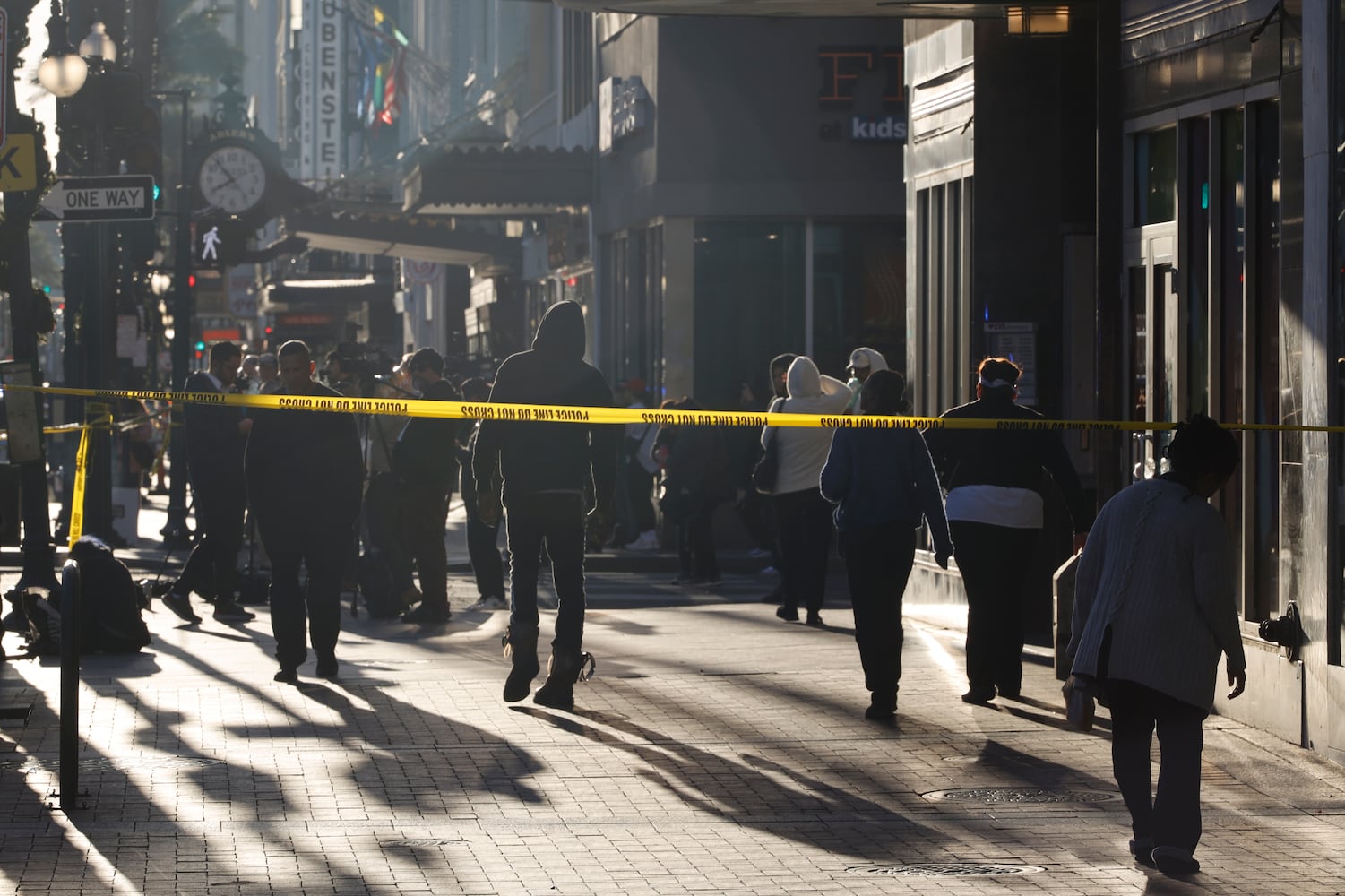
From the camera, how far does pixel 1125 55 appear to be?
42.5ft

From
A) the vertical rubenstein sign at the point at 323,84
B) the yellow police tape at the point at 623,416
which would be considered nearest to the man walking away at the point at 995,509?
the yellow police tape at the point at 623,416

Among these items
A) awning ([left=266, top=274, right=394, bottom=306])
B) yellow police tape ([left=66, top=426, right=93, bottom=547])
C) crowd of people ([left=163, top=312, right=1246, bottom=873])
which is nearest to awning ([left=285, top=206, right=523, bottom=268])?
crowd of people ([left=163, top=312, right=1246, bottom=873])

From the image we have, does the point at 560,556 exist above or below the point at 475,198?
below

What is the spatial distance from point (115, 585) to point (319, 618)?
168 centimetres

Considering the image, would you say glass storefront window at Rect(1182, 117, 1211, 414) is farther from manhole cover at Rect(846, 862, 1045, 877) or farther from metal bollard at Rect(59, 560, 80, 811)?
metal bollard at Rect(59, 560, 80, 811)

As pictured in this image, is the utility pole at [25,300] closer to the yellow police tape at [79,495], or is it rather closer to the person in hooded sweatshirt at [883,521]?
the yellow police tape at [79,495]

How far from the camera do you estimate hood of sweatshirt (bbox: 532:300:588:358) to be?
1140cm

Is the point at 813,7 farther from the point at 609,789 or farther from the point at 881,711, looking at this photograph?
the point at 609,789

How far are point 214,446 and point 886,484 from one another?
610cm

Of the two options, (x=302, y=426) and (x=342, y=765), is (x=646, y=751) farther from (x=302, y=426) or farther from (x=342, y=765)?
(x=302, y=426)

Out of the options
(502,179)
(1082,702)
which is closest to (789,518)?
(1082,702)

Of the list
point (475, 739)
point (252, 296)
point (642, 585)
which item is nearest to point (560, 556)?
point (475, 739)

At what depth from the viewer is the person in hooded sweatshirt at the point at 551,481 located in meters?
11.2

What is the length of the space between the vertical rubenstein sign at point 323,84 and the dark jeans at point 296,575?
204 ft
